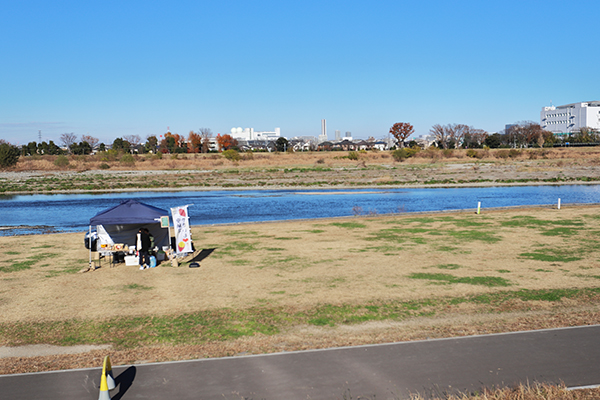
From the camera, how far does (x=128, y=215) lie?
1595cm

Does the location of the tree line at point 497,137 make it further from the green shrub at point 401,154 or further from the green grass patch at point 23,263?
the green grass patch at point 23,263

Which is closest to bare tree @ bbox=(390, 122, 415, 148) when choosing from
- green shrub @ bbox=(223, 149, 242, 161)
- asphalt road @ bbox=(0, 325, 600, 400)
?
green shrub @ bbox=(223, 149, 242, 161)

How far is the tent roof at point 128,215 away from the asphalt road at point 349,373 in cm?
817

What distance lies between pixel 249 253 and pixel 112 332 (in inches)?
328

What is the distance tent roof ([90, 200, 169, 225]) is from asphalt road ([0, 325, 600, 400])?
8.17 m

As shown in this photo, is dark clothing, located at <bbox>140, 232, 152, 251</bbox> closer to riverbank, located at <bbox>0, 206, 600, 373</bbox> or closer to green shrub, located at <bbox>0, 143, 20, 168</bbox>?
riverbank, located at <bbox>0, 206, 600, 373</bbox>

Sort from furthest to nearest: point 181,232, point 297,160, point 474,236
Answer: point 297,160, point 474,236, point 181,232

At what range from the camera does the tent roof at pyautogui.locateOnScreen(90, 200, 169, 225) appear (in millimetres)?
15661

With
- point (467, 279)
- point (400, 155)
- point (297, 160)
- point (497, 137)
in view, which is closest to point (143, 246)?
point (467, 279)

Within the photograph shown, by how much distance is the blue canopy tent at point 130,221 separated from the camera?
51.6 feet

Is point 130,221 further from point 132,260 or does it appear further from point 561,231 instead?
point 561,231

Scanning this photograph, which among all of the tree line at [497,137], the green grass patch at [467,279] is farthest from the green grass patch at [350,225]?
the tree line at [497,137]

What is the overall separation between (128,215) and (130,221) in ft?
1.07

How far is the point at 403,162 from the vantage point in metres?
99.4
